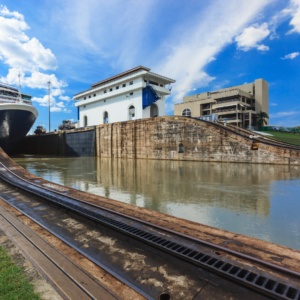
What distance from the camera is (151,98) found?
2984 centimetres

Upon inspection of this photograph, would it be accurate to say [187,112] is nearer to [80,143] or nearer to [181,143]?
[80,143]

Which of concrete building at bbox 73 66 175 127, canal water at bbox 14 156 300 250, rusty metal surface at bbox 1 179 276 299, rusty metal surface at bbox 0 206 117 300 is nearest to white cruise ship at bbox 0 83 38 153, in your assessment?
concrete building at bbox 73 66 175 127

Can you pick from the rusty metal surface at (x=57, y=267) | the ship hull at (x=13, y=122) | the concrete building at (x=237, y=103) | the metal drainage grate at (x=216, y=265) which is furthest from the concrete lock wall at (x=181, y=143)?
the concrete building at (x=237, y=103)

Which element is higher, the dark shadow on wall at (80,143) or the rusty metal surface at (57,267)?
the dark shadow on wall at (80,143)

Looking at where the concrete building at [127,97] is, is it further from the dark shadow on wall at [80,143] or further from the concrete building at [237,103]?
the concrete building at [237,103]

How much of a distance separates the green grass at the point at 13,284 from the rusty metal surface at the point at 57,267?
0.22 m

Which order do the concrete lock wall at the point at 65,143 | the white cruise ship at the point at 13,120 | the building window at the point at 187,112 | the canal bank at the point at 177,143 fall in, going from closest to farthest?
the canal bank at the point at 177,143 → the white cruise ship at the point at 13,120 → the concrete lock wall at the point at 65,143 → the building window at the point at 187,112

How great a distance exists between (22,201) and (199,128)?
1734 cm

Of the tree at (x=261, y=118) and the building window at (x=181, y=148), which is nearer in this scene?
the building window at (x=181, y=148)

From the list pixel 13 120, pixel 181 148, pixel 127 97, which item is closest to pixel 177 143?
pixel 181 148

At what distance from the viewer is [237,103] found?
4544 centimetres

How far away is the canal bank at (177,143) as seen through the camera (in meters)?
17.2

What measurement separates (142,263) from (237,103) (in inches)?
1909

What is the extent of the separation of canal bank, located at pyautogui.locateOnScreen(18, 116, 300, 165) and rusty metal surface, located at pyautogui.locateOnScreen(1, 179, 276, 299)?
54.4 feet
